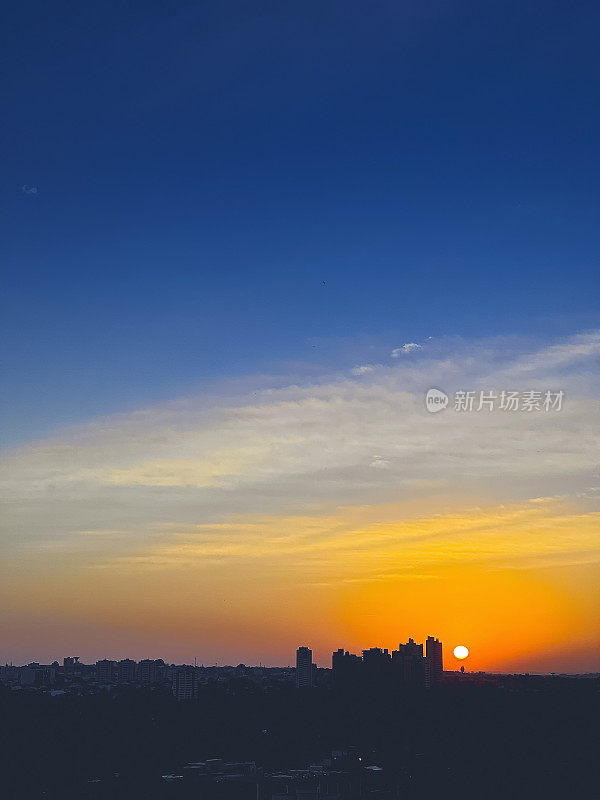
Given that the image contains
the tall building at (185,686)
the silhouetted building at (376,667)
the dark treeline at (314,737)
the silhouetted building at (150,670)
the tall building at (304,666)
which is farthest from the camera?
the silhouetted building at (150,670)

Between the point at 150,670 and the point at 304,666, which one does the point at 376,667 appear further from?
the point at 150,670

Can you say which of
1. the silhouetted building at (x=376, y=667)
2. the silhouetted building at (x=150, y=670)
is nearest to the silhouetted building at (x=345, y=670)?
the silhouetted building at (x=376, y=667)

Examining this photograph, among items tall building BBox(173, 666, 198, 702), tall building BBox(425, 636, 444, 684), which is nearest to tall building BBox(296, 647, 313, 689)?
tall building BBox(173, 666, 198, 702)

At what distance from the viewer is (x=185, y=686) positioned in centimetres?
2616

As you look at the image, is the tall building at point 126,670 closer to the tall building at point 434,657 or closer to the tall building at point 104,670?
the tall building at point 104,670

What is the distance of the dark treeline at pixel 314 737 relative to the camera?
45.8 ft

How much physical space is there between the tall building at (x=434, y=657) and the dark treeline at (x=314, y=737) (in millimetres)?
2017

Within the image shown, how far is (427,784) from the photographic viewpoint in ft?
45.8

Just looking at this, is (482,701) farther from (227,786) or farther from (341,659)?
(227,786)

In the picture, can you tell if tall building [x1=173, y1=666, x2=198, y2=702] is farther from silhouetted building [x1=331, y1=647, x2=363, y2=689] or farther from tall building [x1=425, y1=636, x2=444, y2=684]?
tall building [x1=425, y1=636, x2=444, y2=684]

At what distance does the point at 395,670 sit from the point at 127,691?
802cm

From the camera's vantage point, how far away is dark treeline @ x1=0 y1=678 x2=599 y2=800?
13969mm

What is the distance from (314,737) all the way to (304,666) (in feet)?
42.5

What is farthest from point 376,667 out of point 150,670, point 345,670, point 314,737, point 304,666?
point 150,670
